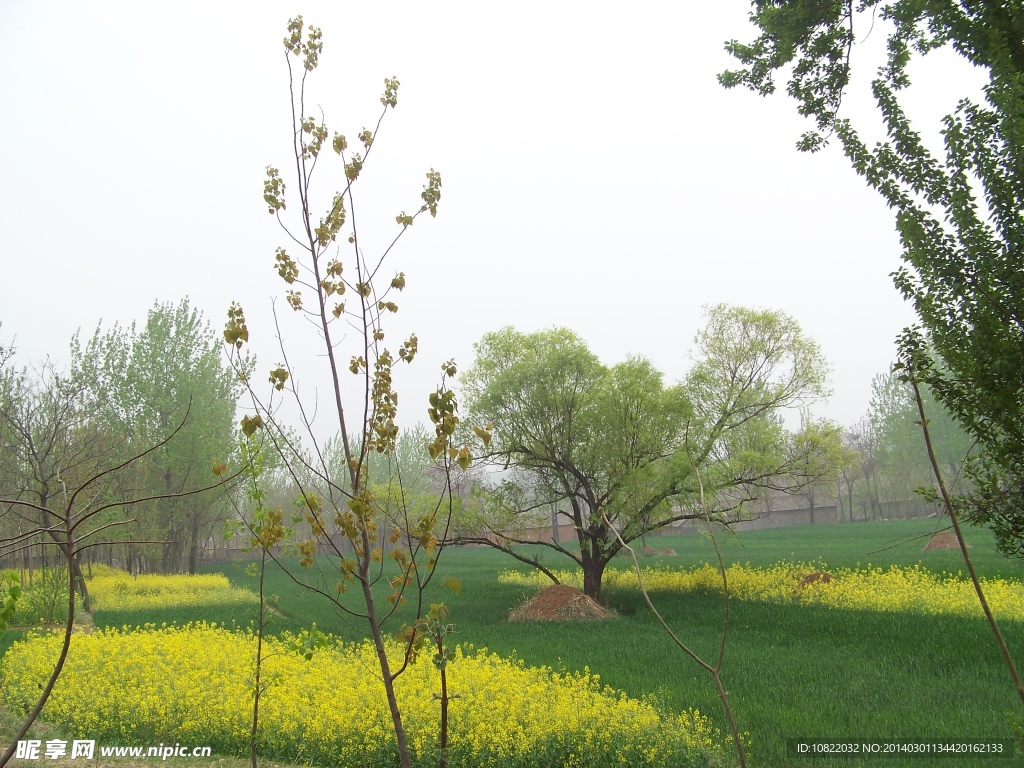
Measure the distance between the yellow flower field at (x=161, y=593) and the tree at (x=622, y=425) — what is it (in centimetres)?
838

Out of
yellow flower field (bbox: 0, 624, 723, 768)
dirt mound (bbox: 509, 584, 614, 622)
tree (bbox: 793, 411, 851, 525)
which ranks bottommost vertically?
dirt mound (bbox: 509, 584, 614, 622)

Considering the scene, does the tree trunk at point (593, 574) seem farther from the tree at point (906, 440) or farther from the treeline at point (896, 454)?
the tree at point (906, 440)

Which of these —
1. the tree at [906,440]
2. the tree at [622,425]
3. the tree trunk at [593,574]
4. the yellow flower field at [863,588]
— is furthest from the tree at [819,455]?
the tree at [906,440]

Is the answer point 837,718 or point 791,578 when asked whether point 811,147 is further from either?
point 791,578

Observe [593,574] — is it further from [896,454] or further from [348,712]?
[896,454]

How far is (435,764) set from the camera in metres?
5.22

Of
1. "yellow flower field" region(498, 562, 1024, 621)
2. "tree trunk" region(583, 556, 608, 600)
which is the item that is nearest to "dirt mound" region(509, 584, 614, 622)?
"tree trunk" region(583, 556, 608, 600)

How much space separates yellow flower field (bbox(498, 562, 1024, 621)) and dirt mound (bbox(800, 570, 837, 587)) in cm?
10

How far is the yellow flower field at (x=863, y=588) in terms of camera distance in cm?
1203

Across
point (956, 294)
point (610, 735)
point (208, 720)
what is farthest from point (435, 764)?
point (956, 294)

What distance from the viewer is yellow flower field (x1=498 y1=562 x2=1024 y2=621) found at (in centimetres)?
1203

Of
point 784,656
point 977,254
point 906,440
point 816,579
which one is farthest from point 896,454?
point 977,254

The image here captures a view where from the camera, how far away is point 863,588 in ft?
46.4

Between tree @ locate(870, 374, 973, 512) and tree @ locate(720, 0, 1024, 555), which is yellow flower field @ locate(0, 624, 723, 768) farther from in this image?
tree @ locate(870, 374, 973, 512)
